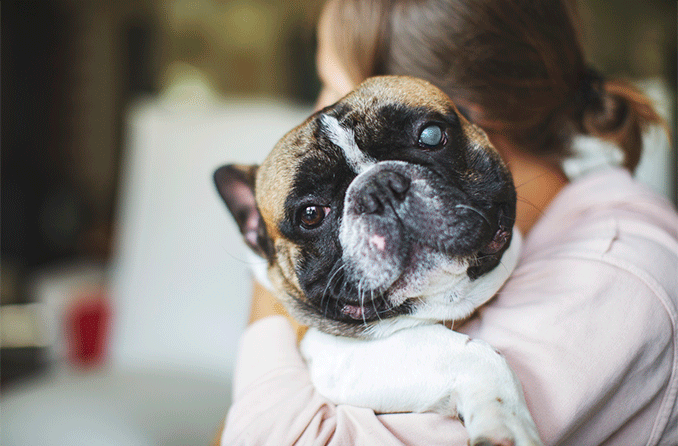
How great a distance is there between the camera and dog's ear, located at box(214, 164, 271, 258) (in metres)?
1.19

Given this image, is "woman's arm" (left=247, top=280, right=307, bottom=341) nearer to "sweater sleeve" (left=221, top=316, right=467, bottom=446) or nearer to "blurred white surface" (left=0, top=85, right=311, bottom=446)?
"sweater sleeve" (left=221, top=316, right=467, bottom=446)

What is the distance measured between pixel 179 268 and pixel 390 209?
2008 mm

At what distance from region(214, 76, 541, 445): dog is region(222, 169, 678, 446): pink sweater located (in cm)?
5

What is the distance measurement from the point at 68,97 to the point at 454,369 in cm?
741

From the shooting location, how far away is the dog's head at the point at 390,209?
840mm

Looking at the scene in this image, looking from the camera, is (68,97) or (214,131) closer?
(214,131)

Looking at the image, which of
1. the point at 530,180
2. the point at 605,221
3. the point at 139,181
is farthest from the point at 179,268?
the point at 605,221

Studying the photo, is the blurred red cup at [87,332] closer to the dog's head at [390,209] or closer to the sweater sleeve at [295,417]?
the sweater sleeve at [295,417]

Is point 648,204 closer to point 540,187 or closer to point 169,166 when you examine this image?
point 540,187

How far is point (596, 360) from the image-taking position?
33.6 inches

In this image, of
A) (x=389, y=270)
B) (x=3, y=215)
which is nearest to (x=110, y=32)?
(x=3, y=215)

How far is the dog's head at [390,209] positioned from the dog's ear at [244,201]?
160 millimetres

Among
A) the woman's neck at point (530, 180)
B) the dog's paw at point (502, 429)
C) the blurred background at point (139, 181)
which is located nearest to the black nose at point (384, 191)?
the dog's paw at point (502, 429)

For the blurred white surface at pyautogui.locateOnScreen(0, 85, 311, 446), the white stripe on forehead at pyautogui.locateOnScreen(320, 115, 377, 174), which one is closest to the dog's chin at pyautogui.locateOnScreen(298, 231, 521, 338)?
the white stripe on forehead at pyautogui.locateOnScreen(320, 115, 377, 174)
